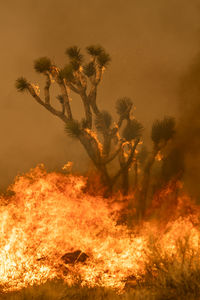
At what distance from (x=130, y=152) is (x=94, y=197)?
2.01 m

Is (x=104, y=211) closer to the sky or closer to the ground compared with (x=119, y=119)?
closer to the ground

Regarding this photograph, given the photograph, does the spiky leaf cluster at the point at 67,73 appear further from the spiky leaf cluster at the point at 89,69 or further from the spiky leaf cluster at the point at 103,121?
the spiky leaf cluster at the point at 103,121

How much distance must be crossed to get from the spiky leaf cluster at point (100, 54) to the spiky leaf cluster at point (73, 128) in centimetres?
215

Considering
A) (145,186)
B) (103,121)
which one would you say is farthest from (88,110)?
(145,186)

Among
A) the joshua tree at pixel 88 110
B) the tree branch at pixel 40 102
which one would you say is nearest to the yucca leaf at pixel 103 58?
the joshua tree at pixel 88 110

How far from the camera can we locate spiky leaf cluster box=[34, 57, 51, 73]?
427 inches

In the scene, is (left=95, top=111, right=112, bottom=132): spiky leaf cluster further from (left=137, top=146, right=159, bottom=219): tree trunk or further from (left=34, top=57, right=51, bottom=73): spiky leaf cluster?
(left=34, top=57, right=51, bottom=73): spiky leaf cluster

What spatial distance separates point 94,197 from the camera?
1087 cm

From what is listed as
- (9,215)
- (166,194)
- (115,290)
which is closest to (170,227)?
(166,194)

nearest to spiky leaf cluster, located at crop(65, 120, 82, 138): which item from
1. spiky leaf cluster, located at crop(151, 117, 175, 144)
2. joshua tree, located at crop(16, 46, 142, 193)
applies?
joshua tree, located at crop(16, 46, 142, 193)

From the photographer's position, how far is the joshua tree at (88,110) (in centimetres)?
1090

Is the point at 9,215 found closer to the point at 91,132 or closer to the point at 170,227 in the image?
the point at 91,132

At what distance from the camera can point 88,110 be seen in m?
11.5

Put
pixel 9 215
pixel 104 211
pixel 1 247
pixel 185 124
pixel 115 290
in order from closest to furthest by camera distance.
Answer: pixel 115 290
pixel 1 247
pixel 9 215
pixel 104 211
pixel 185 124
